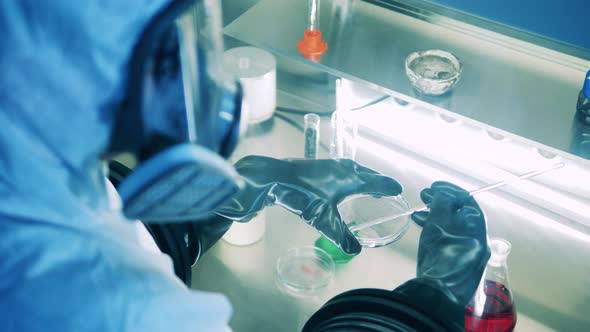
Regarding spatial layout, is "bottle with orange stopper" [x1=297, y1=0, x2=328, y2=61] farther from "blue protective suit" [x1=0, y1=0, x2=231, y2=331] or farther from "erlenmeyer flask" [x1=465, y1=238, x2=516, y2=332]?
"blue protective suit" [x1=0, y1=0, x2=231, y2=331]

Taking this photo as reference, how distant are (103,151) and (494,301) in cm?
84

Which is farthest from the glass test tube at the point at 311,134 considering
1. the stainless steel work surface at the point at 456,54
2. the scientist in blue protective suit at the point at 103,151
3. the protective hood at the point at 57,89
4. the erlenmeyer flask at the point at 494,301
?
the protective hood at the point at 57,89

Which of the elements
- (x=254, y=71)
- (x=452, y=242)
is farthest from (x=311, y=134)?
(x=452, y=242)

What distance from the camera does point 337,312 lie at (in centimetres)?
107

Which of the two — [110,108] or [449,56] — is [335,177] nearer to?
[449,56]

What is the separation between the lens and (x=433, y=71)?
1.30 metres

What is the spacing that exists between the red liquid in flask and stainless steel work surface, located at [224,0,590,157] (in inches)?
11.7

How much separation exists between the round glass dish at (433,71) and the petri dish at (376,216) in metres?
0.26

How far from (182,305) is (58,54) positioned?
34 cm

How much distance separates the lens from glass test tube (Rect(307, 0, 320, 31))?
1.36 metres

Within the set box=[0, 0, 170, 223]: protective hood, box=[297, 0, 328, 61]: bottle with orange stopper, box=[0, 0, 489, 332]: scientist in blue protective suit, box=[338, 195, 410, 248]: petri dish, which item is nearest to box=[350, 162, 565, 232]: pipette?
box=[338, 195, 410, 248]: petri dish

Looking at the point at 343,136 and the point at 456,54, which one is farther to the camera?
the point at 343,136

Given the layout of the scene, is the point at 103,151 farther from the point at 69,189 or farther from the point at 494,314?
the point at 494,314

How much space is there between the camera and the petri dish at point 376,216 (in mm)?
1366
